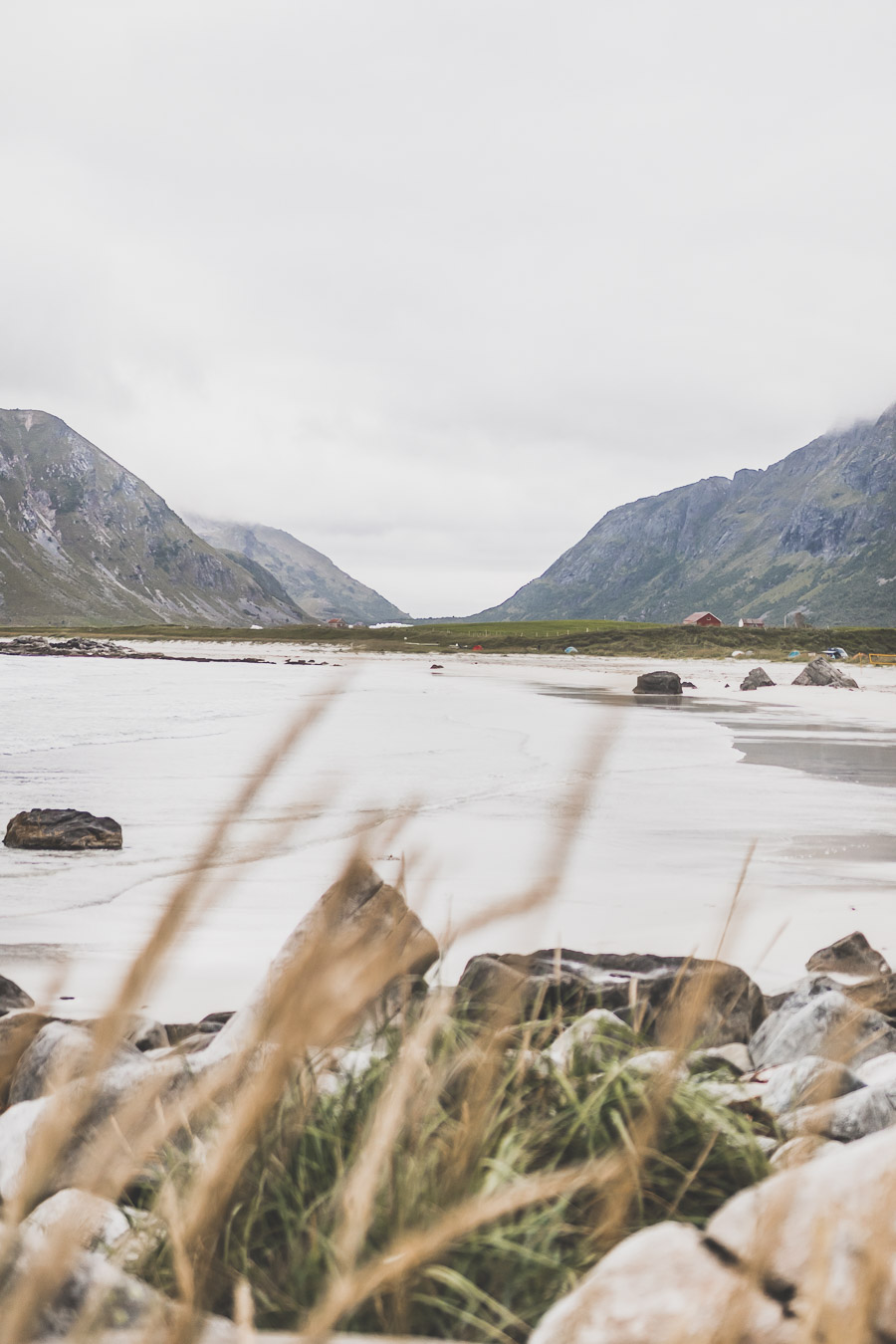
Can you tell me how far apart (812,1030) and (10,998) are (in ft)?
12.2

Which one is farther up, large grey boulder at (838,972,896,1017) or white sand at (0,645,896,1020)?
large grey boulder at (838,972,896,1017)

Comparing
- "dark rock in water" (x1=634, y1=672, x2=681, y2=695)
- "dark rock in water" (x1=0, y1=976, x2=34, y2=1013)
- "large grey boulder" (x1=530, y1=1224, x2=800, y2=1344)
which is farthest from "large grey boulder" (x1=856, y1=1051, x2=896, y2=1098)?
"dark rock in water" (x1=634, y1=672, x2=681, y2=695)

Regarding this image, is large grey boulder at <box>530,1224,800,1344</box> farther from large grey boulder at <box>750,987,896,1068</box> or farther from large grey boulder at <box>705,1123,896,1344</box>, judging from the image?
large grey boulder at <box>750,987,896,1068</box>

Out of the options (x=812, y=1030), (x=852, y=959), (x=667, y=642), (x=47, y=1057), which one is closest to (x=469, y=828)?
(x=852, y=959)

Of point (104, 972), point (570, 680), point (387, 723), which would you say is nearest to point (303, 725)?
point (104, 972)

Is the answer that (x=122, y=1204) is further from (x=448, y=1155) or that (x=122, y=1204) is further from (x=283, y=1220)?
(x=448, y=1155)

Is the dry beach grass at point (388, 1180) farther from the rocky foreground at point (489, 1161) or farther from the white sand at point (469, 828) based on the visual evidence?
the white sand at point (469, 828)

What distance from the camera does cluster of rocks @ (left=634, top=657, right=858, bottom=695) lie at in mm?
39406

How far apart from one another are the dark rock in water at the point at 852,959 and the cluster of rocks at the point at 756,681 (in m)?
33.1

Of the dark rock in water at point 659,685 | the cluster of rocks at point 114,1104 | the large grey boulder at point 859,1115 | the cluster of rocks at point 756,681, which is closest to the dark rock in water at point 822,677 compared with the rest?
the cluster of rocks at point 756,681

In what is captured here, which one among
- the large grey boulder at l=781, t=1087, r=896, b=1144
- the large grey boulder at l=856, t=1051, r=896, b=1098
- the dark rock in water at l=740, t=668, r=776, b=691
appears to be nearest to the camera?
the large grey boulder at l=781, t=1087, r=896, b=1144

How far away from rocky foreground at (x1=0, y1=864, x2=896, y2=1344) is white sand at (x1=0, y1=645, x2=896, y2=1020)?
0.26 meters

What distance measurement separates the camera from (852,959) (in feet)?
19.7

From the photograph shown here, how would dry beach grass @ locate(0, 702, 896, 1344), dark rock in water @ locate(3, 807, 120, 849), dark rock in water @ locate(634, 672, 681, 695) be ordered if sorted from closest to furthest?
dry beach grass @ locate(0, 702, 896, 1344) → dark rock in water @ locate(3, 807, 120, 849) → dark rock in water @ locate(634, 672, 681, 695)
